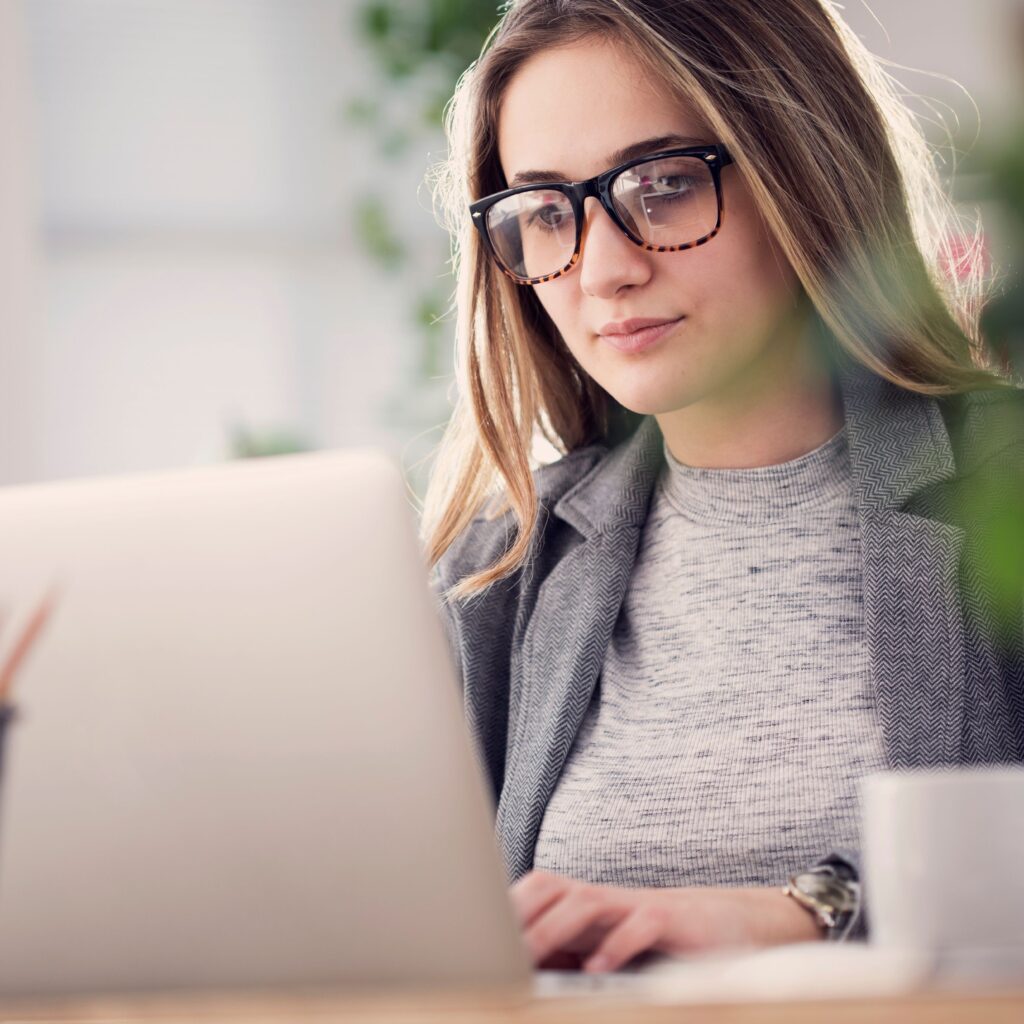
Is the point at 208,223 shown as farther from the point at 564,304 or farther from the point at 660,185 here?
the point at 660,185

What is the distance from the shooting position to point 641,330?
1.24 metres

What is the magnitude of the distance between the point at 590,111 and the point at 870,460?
42cm

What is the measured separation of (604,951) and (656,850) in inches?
15.6

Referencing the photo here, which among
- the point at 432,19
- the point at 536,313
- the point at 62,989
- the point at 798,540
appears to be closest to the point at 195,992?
the point at 62,989

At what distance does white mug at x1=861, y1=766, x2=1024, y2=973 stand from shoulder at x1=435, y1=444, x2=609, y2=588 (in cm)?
89

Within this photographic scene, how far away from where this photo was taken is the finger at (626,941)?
729mm

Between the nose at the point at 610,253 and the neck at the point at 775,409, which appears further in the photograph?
the neck at the point at 775,409

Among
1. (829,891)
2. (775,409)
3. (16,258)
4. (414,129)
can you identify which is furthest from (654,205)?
(16,258)

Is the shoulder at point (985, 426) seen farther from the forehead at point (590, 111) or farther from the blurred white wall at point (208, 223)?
the blurred white wall at point (208, 223)

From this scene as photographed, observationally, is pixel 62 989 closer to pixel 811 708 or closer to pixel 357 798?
pixel 357 798

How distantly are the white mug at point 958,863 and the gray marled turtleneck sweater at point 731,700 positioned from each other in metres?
0.53

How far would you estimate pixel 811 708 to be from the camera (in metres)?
1.14

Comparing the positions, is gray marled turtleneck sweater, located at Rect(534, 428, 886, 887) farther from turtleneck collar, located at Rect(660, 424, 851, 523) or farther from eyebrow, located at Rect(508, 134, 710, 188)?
eyebrow, located at Rect(508, 134, 710, 188)

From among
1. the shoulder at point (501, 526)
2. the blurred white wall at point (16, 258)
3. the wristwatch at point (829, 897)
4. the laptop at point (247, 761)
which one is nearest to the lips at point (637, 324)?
the shoulder at point (501, 526)
